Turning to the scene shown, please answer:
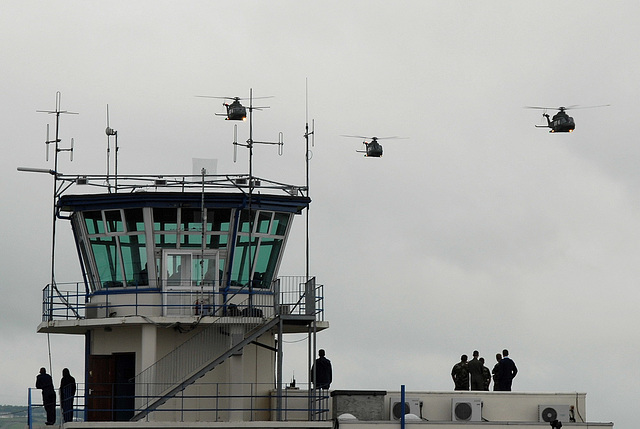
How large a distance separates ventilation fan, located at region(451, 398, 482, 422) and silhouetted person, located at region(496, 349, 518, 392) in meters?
1.19

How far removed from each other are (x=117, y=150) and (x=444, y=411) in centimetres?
1299

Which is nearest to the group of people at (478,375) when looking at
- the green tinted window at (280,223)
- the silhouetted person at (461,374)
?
the silhouetted person at (461,374)

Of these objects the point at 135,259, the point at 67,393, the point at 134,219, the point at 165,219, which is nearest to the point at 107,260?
the point at 135,259

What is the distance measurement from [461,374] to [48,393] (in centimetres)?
1163

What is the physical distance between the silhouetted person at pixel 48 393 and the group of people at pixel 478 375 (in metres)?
11.3

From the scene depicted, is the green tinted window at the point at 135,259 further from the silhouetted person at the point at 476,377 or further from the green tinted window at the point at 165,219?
the silhouetted person at the point at 476,377

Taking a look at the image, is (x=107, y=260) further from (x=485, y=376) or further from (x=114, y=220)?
(x=485, y=376)

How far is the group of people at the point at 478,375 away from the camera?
43969mm

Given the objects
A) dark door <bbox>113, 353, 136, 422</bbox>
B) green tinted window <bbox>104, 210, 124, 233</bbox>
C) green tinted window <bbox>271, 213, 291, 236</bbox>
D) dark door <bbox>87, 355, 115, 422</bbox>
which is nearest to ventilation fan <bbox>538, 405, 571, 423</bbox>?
green tinted window <bbox>271, 213, 291, 236</bbox>

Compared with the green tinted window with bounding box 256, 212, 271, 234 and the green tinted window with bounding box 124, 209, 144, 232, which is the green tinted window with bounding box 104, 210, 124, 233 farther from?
the green tinted window with bounding box 256, 212, 271, 234

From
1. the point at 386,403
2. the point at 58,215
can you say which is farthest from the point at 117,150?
the point at 386,403

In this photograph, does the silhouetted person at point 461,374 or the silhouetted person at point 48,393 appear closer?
the silhouetted person at point 48,393

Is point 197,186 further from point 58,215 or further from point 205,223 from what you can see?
point 58,215

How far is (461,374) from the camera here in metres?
44.2
